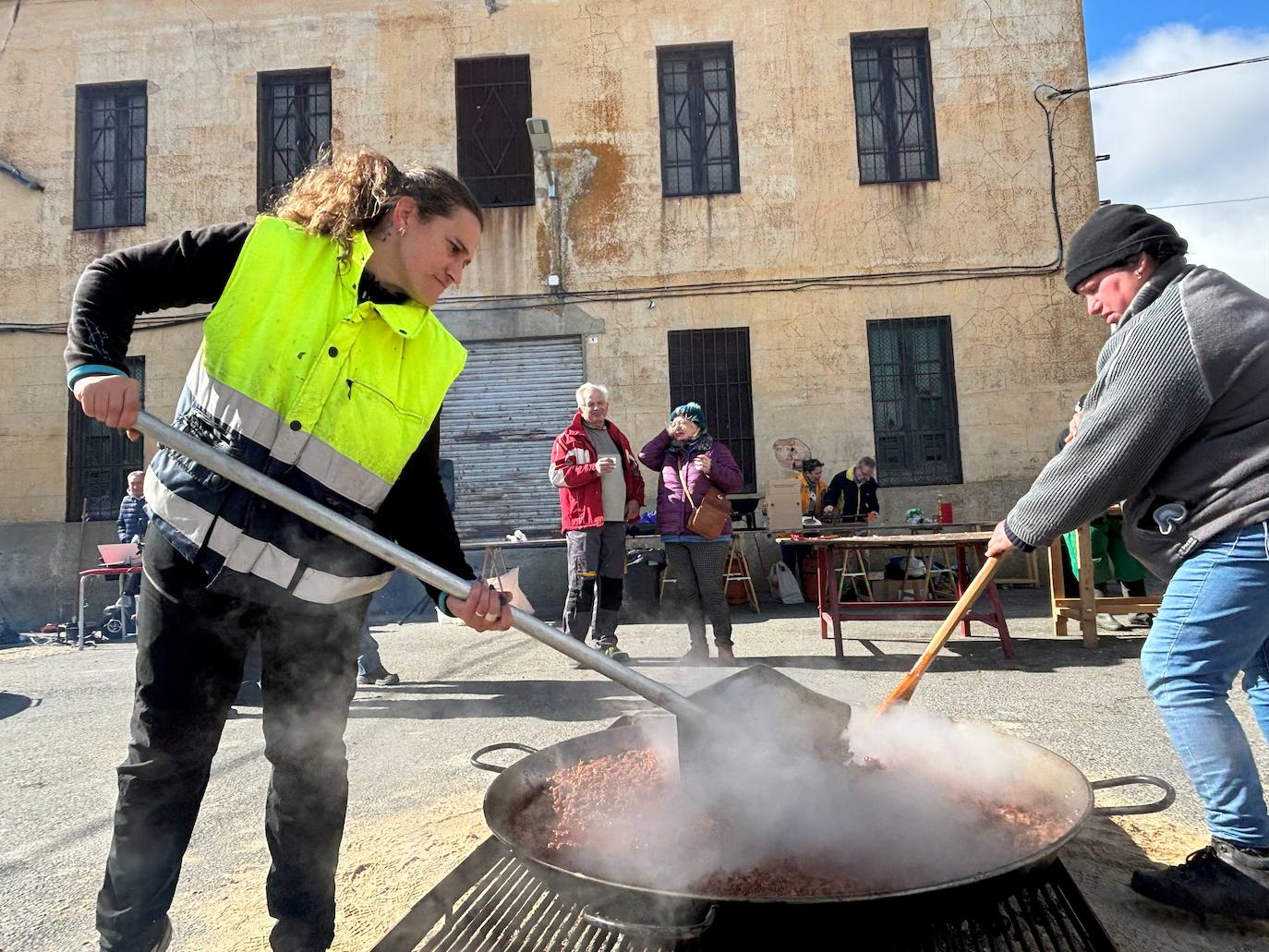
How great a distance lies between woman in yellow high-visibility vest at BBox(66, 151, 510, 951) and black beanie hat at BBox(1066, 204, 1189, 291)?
170 cm

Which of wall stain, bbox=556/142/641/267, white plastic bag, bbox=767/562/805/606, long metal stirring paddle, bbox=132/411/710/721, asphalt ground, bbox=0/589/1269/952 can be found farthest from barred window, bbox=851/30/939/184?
long metal stirring paddle, bbox=132/411/710/721

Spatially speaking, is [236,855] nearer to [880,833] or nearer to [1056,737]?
[880,833]

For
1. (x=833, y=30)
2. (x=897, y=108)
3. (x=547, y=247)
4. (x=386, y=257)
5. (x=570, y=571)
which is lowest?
(x=570, y=571)

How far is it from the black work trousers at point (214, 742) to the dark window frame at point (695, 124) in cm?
956

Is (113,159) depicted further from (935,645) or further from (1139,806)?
(1139,806)

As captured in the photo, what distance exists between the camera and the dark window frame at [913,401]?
10.0 m

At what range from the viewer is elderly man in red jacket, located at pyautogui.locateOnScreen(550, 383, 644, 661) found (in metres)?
5.36

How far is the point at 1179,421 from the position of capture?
1953 mm

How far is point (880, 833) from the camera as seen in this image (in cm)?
A: 178

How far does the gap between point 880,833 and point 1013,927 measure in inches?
12.4

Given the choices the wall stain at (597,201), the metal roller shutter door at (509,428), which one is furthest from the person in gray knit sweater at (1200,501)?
the wall stain at (597,201)

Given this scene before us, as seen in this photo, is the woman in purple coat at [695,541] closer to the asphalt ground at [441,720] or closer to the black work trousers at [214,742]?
the asphalt ground at [441,720]

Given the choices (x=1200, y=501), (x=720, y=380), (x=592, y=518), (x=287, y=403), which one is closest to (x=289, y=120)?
(x=720, y=380)

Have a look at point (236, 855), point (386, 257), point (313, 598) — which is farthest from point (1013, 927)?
point (236, 855)
